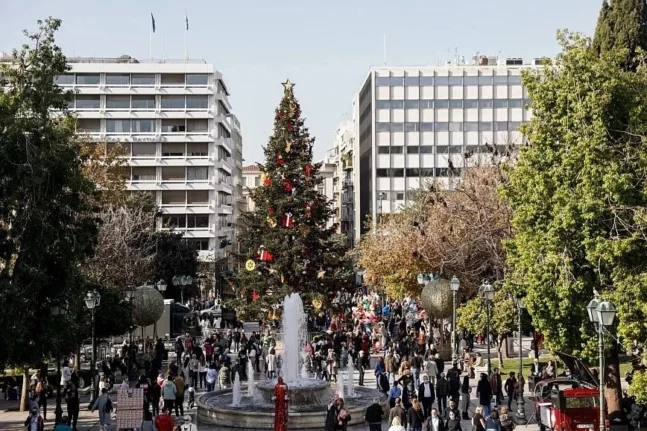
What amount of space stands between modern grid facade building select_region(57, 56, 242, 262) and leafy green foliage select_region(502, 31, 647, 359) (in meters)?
58.1

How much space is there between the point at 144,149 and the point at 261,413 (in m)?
59.3

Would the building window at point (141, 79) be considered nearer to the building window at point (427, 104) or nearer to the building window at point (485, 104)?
the building window at point (427, 104)

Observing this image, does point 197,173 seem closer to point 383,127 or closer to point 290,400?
point 383,127

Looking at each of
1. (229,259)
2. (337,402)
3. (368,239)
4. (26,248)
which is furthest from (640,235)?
(229,259)

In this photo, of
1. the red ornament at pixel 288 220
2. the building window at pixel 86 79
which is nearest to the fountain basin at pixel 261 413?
the red ornament at pixel 288 220

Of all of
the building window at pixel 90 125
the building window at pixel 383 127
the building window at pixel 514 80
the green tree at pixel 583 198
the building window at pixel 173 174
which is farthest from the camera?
the building window at pixel 383 127

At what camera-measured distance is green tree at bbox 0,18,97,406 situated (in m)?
22.9

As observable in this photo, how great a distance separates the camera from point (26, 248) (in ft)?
76.9

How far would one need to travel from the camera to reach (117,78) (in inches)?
3221

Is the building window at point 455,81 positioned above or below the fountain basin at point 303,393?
above

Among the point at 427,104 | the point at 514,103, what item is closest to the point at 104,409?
the point at 427,104

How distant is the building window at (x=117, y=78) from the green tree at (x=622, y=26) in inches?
2347

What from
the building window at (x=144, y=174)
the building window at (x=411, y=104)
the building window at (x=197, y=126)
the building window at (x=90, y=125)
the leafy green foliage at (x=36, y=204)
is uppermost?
the building window at (x=411, y=104)

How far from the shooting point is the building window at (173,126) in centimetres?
8275
